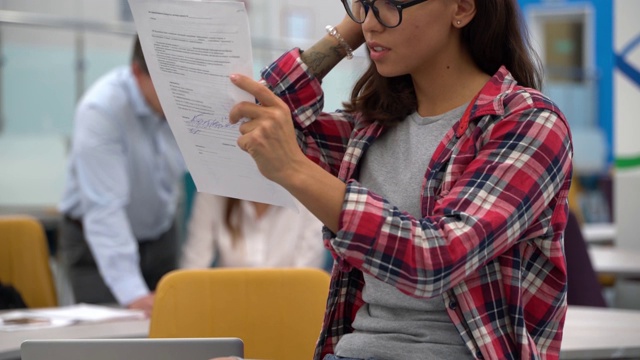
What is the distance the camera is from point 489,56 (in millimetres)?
1573

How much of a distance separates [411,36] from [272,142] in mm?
320

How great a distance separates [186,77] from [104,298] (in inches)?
98.4

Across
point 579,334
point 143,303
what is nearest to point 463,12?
point 579,334

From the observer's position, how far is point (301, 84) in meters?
1.66

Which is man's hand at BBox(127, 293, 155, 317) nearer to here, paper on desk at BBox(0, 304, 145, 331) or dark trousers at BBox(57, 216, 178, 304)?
paper on desk at BBox(0, 304, 145, 331)

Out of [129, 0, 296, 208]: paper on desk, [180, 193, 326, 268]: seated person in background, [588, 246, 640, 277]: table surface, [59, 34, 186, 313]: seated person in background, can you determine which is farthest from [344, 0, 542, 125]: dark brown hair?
[588, 246, 640, 277]: table surface

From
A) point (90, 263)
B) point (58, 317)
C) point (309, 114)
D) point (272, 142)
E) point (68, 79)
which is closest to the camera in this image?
point (272, 142)

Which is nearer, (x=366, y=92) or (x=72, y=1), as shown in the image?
(x=366, y=92)

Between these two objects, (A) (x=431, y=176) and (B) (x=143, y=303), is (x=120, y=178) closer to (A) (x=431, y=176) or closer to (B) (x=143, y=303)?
(B) (x=143, y=303)

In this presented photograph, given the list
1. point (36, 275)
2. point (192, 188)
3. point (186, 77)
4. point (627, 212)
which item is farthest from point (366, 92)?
point (627, 212)

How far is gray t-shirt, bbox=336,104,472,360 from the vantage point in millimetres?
1441

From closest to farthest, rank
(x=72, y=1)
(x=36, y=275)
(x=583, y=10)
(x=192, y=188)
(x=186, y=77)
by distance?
(x=186, y=77) < (x=36, y=275) < (x=192, y=188) < (x=72, y=1) < (x=583, y=10)

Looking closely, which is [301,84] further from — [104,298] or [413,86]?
[104,298]

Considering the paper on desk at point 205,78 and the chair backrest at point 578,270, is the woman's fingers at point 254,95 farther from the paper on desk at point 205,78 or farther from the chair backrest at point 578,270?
the chair backrest at point 578,270
